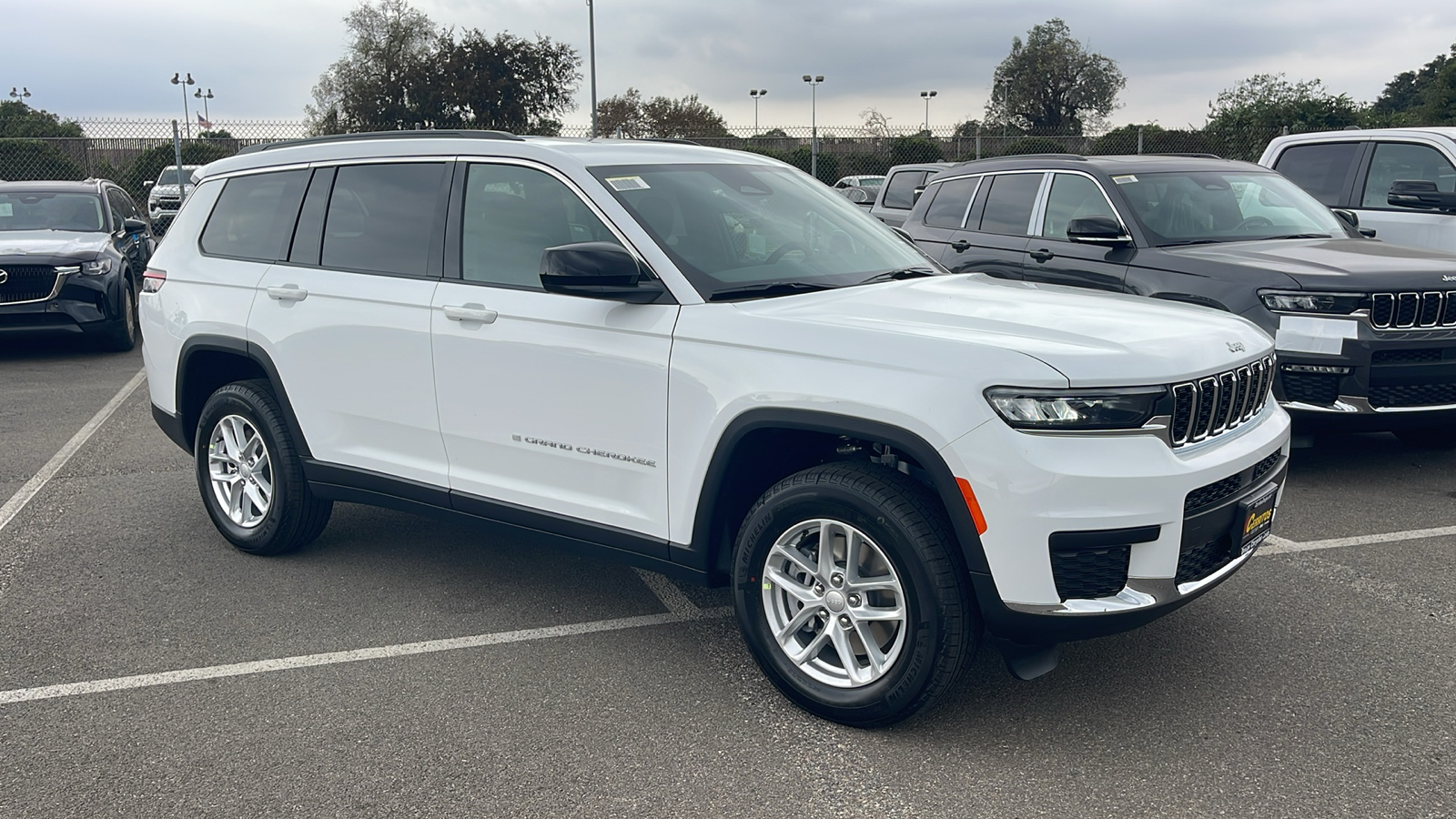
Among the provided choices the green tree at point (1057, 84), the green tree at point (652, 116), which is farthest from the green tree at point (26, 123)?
the green tree at point (1057, 84)

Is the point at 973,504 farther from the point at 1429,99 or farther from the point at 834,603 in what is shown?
the point at 1429,99

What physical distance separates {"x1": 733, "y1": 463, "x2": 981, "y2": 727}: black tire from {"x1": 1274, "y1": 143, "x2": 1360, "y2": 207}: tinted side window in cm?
746

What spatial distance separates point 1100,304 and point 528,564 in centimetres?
266

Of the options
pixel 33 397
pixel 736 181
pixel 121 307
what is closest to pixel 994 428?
pixel 736 181

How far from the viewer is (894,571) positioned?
337 centimetres

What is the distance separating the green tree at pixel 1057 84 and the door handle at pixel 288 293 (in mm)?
75070

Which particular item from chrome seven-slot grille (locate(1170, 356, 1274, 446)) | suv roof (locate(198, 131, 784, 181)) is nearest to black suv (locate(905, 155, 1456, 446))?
chrome seven-slot grille (locate(1170, 356, 1274, 446))

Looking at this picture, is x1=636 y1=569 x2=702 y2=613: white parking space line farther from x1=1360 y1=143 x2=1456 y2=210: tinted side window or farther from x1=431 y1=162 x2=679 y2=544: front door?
x1=1360 y1=143 x2=1456 y2=210: tinted side window

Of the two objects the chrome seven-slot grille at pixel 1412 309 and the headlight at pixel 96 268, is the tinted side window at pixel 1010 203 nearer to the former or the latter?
the chrome seven-slot grille at pixel 1412 309

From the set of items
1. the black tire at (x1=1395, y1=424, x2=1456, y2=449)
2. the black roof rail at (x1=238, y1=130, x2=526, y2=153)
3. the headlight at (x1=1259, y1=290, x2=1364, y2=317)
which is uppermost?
the black roof rail at (x1=238, y1=130, x2=526, y2=153)

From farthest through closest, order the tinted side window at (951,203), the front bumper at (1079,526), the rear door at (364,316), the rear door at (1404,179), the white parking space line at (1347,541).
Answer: the tinted side window at (951,203), the rear door at (1404,179), the white parking space line at (1347,541), the rear door at (364,316), the front bumper at (1079,526)

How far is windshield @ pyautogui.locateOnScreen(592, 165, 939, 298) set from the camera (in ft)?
13.1

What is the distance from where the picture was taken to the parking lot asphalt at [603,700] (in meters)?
3.17

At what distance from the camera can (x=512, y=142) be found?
437 cm
